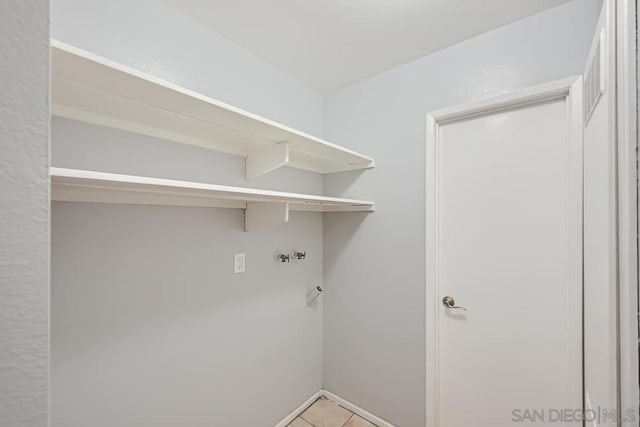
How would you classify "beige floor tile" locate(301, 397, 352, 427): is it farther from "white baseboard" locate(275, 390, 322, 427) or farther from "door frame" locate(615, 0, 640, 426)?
"door frame" locate(615, 0, 640, 426)

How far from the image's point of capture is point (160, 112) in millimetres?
1108

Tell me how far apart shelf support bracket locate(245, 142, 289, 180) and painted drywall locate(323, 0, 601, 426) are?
2.35ft

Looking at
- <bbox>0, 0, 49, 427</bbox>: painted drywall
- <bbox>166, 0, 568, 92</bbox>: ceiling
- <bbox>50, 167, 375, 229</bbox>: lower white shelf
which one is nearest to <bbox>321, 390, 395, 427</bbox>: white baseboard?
<bbox>50, 167, 375, 229</bbox>: lower white shelf

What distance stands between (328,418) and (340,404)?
0.16 meters

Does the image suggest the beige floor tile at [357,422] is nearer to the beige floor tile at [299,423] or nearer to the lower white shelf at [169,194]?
the beige floor tile at [299,423]

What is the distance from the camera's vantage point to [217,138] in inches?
54.9

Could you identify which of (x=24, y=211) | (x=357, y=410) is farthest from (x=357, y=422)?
(x=24, y=211)

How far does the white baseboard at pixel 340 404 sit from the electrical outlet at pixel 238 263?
1.13 metres

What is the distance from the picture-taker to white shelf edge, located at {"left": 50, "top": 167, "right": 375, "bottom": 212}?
718 mm

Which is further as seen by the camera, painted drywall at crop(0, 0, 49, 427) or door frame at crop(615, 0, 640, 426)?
door frame at crop(615, 0, 640, 426)

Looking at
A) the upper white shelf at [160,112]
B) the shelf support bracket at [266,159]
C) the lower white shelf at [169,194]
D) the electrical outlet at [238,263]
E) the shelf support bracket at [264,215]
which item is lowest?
the electrical outlet at [238,263]

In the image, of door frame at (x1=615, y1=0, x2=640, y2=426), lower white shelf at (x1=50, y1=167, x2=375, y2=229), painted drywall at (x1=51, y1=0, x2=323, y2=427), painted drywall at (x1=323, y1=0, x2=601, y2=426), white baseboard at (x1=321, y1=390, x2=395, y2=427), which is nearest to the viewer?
door frame at (x1=615, y1=0, x2=640, y2=426)

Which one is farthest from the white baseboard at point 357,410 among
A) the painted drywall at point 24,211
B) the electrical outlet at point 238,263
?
the painted drywall at point 24,211

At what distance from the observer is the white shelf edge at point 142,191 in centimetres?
72
